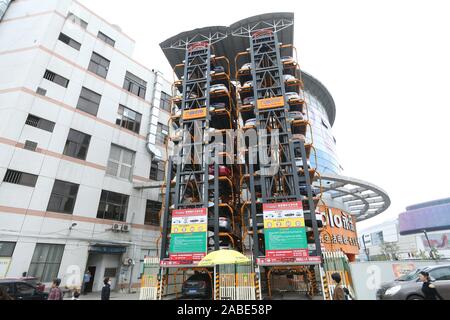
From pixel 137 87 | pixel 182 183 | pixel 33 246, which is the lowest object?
pixel 33 246

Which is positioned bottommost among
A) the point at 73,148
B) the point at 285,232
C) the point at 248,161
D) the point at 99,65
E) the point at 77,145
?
the point at 285,232

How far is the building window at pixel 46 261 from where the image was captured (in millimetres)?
18422

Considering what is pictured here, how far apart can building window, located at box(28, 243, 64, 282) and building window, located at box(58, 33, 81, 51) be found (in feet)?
63.5

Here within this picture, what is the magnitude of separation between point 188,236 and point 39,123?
1609 cm

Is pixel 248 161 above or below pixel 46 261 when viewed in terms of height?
above

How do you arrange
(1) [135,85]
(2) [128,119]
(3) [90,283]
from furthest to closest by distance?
1. (1) [135,85]
2. (2) [128,119]
3. (3) [90,283]

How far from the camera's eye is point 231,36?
28.4m

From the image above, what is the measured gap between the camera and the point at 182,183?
67.9 ft

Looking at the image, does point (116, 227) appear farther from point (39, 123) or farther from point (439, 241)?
point (439, 241)

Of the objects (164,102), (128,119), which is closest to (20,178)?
(128,119)

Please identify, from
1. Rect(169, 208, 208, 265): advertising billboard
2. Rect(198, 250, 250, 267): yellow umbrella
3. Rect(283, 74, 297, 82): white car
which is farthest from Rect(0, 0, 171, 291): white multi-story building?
Rect(283, 74, 297, 82): white car
